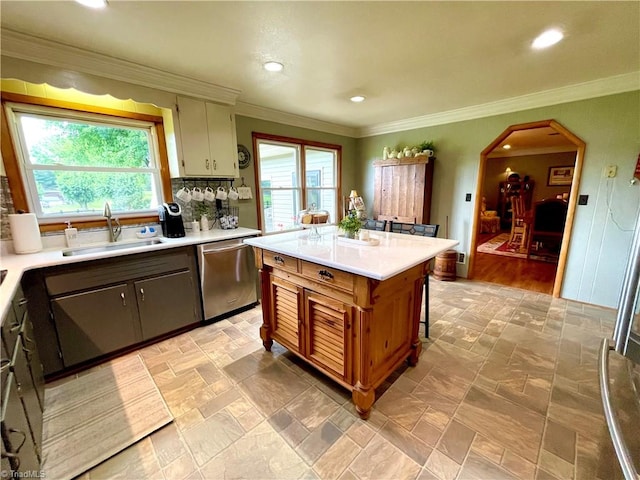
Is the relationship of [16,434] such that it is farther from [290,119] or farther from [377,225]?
[290,119]

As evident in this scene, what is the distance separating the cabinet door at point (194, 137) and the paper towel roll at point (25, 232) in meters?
1.19

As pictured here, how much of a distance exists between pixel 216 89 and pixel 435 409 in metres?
3.31

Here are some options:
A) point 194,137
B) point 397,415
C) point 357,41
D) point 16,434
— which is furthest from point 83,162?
point 397,415

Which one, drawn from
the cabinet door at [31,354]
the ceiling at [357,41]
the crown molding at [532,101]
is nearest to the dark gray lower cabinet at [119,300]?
the cabinet door at [31,354]

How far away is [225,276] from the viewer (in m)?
2.76

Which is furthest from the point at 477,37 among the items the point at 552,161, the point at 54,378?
the point at 552,161

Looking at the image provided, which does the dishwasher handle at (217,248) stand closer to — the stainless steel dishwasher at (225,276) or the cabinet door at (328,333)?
the stainless steel dishwasher at (225,276)

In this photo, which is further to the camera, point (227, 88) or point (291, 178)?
point (291, 178)

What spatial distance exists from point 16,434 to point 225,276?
1.78 meters

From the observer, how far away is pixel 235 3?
4.83ft

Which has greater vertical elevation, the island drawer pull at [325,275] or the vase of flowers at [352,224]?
the vase of flowers at [352,224]

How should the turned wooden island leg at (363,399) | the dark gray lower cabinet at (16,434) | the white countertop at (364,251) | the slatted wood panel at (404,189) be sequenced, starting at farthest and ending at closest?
the slatted wood panel at (404,189) → the turned wooden island leg at (363,399) → the white countertop at (364,251) → the dark gray lower cabinet at (16,434)

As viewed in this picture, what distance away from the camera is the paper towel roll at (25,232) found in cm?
197

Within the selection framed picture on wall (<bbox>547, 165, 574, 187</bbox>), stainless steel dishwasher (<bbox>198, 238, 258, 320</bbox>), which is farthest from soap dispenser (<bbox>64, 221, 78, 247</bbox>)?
framed picture on wall (<bbox>547, 165, 574, 187</bbox>)
